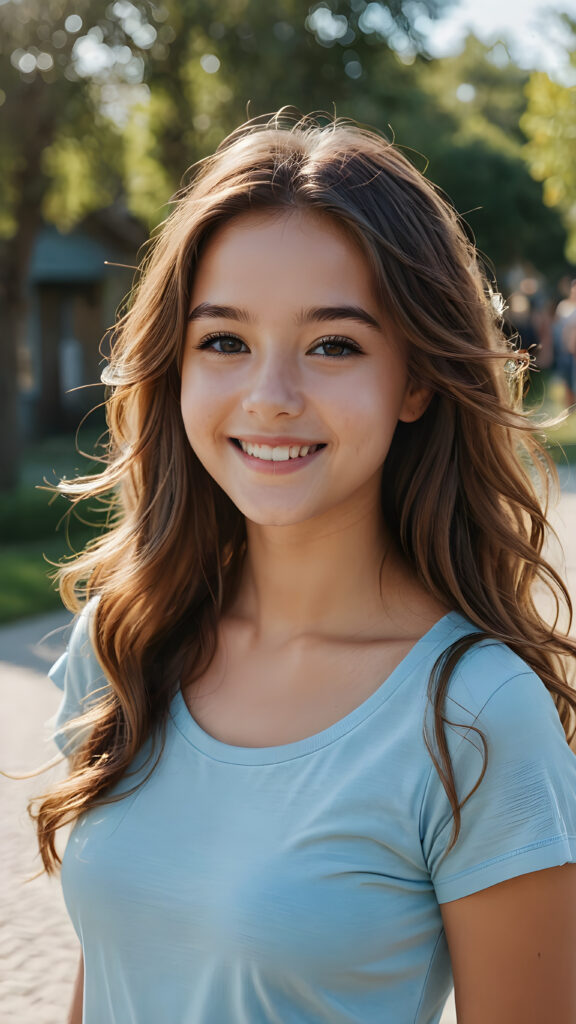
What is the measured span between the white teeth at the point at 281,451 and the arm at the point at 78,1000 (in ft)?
3.09

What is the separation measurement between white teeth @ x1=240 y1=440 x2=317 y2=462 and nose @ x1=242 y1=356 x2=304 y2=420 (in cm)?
5

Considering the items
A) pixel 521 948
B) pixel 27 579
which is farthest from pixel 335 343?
pixel 27 579

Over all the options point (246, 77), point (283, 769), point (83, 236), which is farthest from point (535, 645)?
point (83, 236)

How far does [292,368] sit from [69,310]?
22606 mm

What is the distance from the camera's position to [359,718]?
1769 mm

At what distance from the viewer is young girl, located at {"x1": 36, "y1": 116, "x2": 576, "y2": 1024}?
1.61 meters

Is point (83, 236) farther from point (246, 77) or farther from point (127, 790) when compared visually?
point (127, 790)

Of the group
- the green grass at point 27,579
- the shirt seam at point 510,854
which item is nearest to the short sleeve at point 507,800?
the shirt seam at point 510,854

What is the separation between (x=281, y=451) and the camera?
6.15 feet

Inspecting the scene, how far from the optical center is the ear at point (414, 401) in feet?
6.66

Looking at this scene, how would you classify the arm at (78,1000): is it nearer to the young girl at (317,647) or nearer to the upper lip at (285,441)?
the young girl at (317,647)

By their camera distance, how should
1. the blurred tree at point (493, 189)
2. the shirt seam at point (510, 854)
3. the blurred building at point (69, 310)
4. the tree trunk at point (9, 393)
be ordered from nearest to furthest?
the shirt seam at point (510, 854) → the tree trunk at point (9, 393) → the blurred building at point (69, 310) → the blurred tree at point (493, 189)

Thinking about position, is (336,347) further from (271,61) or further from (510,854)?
(271,61)

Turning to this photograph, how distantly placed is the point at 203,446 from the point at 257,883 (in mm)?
724
